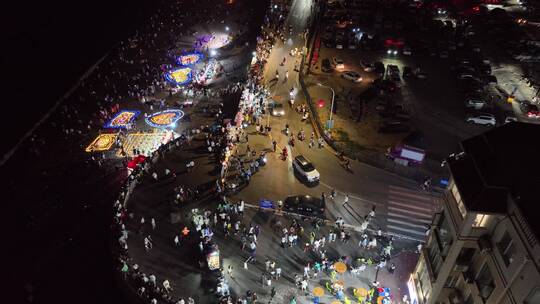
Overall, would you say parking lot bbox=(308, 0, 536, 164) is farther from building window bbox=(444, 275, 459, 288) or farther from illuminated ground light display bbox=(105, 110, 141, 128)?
illuminated ground light display bbox=(105, 110, 141, 128)

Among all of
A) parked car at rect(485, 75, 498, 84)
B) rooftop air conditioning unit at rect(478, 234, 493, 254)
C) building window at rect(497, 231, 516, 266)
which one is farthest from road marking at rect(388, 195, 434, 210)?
parked car at rect(485, 75, 498, 84)

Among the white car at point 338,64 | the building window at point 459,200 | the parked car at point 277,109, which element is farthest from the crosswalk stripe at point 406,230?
the white car at point 338,64

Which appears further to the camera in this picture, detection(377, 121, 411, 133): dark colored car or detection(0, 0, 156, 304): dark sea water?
detection(377, 121, 411, 133): dark colored car

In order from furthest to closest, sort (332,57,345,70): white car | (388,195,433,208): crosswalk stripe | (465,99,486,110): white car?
(332,57,345,70): white car < (465,99,486,110): white car < (388,195,433,208): crosswalk stripe

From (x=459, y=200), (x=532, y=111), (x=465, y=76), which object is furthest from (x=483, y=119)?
(x=459, y=200)

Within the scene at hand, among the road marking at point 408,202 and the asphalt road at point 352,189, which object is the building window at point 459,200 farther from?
the road marking at point 408,202

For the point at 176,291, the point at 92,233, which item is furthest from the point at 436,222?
the point at 92,233
